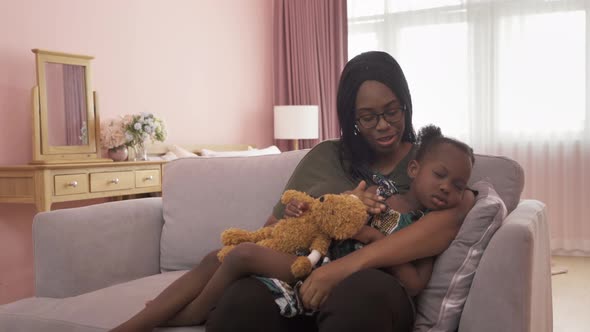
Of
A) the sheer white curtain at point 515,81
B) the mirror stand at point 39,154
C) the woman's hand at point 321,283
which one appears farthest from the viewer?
the sheer white curtain at point 515,81

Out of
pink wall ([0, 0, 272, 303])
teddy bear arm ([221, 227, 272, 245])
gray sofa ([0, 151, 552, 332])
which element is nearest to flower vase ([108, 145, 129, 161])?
pink wall ([0, 0, 272, 303])

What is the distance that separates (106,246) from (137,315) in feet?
1.96

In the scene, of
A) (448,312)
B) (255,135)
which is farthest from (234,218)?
(255,135)

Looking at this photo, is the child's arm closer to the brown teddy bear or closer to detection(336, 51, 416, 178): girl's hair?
the brown teddy bear

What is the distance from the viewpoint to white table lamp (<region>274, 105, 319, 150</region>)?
5082 mm

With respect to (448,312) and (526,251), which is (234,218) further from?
(526,251)

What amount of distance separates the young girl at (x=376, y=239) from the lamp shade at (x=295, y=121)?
346 cm

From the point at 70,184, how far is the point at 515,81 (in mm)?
3468

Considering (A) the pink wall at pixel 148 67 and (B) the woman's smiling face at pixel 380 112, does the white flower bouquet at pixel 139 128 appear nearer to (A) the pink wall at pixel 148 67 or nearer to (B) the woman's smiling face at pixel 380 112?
(A) the pink wall at pixel 148 67

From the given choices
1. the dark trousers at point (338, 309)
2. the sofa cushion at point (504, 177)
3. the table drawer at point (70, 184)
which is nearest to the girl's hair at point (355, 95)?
the sofa cushion at point (504, 177)

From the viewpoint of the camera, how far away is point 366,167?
1798 mm

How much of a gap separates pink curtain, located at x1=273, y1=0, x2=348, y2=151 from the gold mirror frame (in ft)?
7.82

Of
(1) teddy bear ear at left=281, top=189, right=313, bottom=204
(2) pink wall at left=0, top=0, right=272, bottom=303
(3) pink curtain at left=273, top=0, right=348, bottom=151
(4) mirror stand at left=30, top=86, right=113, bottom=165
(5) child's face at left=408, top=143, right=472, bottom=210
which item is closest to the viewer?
(5) child's face at left=408, top=143, right=472, bottom=210

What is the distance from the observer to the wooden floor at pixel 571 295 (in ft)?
9.78
